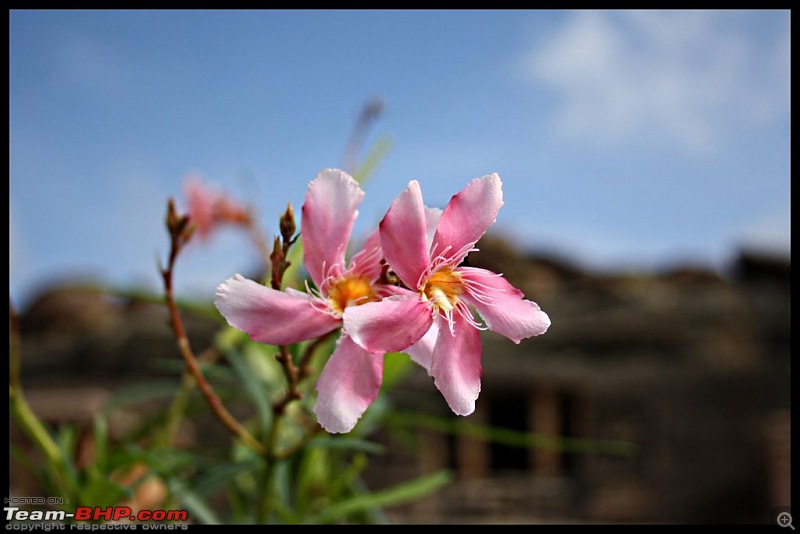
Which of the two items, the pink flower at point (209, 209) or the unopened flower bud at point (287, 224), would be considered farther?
the pink flower at point (209, 209)

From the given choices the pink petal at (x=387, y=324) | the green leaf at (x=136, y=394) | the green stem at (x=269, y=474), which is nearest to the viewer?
the pink petal at (x=387, y=324)

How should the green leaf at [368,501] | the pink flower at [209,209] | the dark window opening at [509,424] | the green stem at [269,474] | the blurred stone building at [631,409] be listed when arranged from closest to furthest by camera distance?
the green stem at [269,474] → the green leaf at [368,501] → the pink flower at [209,209] → the blurred stone building at [631,409] → the dark window opening at [509,424]

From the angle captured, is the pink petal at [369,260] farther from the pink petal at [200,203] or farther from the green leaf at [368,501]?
the pink petal at [200,203]

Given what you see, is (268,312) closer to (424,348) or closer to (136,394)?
(424,348)

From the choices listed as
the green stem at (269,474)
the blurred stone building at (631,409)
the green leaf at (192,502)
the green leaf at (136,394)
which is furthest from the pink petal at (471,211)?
the blurred stone building at (631,409)

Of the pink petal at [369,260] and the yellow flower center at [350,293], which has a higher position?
the pink petal at [369,260]

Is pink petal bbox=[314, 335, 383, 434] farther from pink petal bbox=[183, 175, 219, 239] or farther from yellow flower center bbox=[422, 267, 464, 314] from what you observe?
pink petal bbox=[183, 175, 219, 239]

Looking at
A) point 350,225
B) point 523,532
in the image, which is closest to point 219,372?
point 523,532

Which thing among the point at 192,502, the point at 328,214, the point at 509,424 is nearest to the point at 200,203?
the point at 192,502
